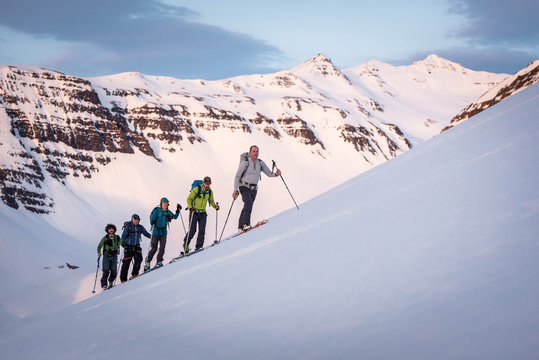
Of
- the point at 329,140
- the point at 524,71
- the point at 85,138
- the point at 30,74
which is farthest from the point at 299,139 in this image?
the point at 524,71

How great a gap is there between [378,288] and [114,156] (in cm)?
14971

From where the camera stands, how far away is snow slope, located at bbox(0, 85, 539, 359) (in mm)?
2859

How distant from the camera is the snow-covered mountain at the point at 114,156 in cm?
9388

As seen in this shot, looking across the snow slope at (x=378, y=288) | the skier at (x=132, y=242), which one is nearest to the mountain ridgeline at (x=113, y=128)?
the skier at (x=132, y=242)

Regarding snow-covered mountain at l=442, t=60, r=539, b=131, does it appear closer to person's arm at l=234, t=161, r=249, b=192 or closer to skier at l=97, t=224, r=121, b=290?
person's arm at l=234, t=161, r=249, b=192

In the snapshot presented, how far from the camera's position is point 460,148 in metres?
8.49

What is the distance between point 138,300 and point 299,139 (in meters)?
170

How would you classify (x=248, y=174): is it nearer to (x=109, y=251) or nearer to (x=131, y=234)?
(x=131, y=234)

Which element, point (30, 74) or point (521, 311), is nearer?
point (521, 311)

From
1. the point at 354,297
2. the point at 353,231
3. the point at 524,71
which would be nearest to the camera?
the point at 354,297

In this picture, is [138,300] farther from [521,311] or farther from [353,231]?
[521,311]

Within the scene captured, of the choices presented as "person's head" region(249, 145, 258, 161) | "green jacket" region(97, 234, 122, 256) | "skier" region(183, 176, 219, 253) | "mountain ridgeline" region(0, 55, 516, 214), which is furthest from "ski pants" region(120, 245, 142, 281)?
"mountain ridgeline" region(0, 55, 516, 214)

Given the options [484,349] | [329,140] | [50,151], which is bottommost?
[484,349]

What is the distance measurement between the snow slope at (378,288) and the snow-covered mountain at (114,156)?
2920 inches
